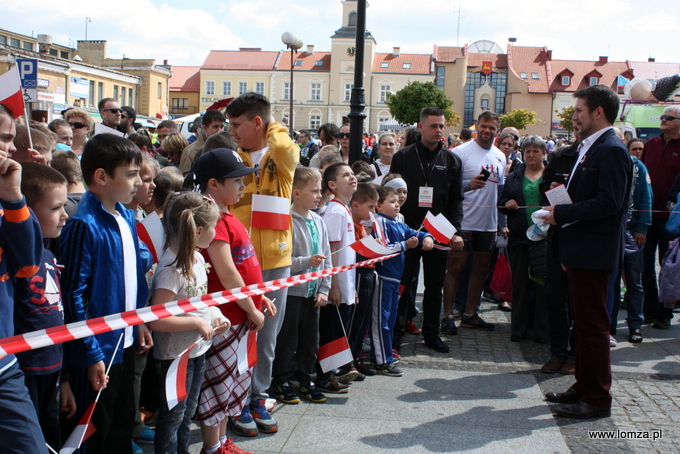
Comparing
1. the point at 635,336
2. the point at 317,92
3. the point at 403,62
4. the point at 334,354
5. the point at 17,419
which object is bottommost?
the point at 635,336

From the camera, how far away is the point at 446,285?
22.1 feet

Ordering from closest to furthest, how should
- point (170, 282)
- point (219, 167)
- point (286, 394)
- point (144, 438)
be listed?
point (170, 282) → point (219, 167) → point (144, 438) → point (286, 394)

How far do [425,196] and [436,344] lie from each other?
1.46m

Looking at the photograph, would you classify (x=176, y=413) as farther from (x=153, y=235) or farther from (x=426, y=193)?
(x=426, y=193)

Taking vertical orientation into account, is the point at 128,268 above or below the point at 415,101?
below

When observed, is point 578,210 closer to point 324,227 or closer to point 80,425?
point 324,227

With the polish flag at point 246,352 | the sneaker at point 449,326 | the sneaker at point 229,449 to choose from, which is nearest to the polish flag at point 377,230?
the sneaker at point 449,326

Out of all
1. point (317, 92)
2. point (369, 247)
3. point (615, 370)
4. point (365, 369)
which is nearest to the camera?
point (369, 247)

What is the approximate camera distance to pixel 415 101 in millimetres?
62531

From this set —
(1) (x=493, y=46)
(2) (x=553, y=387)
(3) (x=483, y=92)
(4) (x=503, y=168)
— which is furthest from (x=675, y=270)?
(1) (x=493, y=46)

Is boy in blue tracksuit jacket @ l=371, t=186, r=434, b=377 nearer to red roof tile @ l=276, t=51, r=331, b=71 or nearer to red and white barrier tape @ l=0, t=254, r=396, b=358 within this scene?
red and white barrier tape @ l=0, t=254, r=396, b=358

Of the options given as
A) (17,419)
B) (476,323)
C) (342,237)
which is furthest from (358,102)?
(17,419)

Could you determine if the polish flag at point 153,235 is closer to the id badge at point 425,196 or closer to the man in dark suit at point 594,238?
the man in dark suit at point 594,238

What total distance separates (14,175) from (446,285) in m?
5.18
